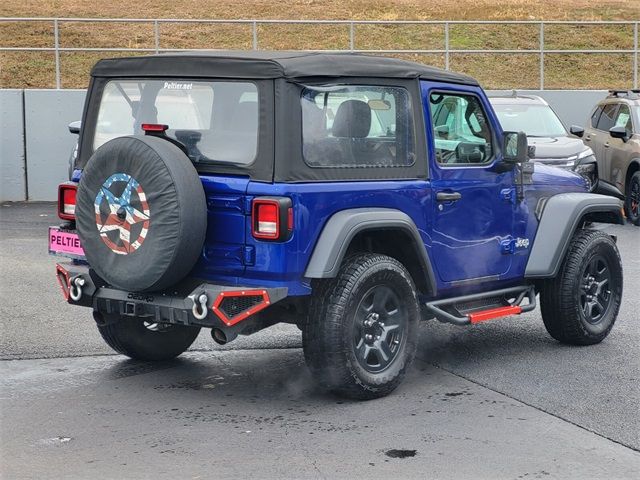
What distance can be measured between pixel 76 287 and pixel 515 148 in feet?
10.2

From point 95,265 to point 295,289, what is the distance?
1205 millimetres

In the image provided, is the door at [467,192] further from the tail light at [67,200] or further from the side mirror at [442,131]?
the tail light at [67,200]

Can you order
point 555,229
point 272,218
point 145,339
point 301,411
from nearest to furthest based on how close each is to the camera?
point 272,218, point 301,411, point 145,339, point 555,229

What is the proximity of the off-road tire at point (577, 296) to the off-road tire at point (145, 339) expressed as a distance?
8.52ft

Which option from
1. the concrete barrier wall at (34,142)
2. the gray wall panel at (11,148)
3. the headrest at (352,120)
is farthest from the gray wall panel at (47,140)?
the headrest at (352,120)

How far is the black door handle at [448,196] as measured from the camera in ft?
23.3

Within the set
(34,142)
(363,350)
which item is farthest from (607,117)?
(363,350)

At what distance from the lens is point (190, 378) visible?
7.26 meters

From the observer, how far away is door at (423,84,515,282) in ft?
23.6

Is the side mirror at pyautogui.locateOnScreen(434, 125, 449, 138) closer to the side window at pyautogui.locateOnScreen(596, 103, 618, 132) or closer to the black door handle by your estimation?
the black door handle

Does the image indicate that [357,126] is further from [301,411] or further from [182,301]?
[301,411]

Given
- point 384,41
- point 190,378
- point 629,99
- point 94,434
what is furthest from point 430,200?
point 384,41

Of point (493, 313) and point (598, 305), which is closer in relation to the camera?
point (493, 313)

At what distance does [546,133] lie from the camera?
16.8 meters
